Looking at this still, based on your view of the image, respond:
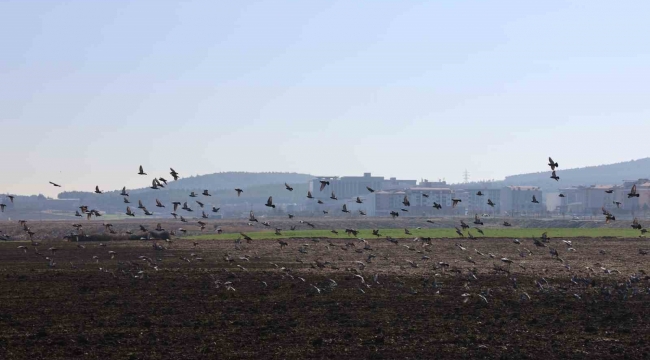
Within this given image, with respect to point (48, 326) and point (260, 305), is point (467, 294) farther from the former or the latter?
point (48, 326)

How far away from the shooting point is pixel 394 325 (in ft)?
104

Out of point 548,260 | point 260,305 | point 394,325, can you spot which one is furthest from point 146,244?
point 394,325

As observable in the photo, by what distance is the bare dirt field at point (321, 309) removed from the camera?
27.6 m

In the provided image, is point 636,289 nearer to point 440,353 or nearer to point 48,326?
point 440,353

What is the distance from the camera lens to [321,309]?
36.2 m

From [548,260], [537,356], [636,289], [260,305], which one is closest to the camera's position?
[537,356]

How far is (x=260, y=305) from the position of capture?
123 feet

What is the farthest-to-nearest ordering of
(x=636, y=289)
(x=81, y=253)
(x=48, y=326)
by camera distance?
(x=81, y=253), (x=636, y=289), (x=48, y=326)

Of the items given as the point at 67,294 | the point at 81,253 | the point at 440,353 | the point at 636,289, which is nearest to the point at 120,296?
the point at 67,294

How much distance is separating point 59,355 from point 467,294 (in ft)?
66.8

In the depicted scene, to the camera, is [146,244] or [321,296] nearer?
[321,296]

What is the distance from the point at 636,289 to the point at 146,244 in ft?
188

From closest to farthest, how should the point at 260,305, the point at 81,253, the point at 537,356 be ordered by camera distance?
the point at 537,356
the point at 260,305
the point at 81,253

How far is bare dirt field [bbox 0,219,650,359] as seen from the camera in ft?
90.4
